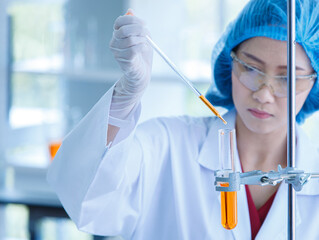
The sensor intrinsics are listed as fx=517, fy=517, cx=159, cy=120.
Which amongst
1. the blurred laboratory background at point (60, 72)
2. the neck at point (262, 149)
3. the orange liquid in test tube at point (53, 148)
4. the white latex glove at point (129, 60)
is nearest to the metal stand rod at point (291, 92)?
Result: the white latex glove at point (129, 60)

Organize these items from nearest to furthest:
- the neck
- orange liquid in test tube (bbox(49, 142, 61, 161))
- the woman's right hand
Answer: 1. the woman's right hand
2. the neck
3. orange liquid in test tube (bbox(49, 142, 61, 161))

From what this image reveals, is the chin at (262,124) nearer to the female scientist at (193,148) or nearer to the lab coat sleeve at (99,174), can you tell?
the female scientist at (193,148)

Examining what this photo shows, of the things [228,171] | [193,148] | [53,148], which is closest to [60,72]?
[53,148]

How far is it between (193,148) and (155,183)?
0.15 metres

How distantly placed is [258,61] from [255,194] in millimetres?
382

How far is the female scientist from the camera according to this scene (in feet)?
4.00

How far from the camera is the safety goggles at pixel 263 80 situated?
1297 millimetres

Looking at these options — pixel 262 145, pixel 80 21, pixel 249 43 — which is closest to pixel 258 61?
pixel 249 43

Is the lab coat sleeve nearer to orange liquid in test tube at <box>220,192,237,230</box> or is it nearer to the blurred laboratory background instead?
orange liquid in test tube at <box>220,192,237,230</box>

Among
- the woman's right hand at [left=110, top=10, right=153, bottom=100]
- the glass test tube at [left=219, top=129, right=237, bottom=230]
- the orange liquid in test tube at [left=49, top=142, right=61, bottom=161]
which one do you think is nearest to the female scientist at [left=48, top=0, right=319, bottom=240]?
the woman's right hand at [left=110, top=10, right=153, bottom=100]

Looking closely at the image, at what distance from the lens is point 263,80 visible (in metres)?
1.31

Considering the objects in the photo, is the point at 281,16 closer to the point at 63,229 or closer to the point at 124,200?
the point at 124,200

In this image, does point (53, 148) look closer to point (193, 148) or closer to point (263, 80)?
point (193, 148)

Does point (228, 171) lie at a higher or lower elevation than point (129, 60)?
lower
